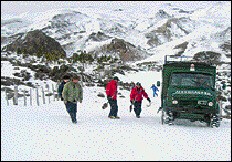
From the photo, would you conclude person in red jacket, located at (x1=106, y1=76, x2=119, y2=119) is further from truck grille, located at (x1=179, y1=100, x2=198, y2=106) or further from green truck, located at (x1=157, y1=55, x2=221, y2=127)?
truck grille, located at (x1=179, y1=100, x2=198, y2=106)

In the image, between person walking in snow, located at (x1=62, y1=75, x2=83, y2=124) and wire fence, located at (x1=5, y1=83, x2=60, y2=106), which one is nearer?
person walking in snow, located at (x1=62, y1=75, x2=83, y2=124)

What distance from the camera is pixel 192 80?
1516cm

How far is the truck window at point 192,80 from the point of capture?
49.4ft

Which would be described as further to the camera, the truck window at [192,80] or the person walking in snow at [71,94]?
the truck window at [192,80]

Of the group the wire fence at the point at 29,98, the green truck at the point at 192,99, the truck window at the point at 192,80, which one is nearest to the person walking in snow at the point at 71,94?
the green truck at the point at 192,99

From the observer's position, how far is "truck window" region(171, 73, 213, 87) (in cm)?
1506

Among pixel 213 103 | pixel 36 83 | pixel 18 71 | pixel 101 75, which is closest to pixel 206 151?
pixel 213 103

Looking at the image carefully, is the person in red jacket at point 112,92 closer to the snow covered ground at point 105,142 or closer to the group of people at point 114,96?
the group of people at point 114,96

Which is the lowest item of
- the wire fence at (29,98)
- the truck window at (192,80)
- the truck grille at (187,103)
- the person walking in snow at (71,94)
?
the wire fence at (29,98)

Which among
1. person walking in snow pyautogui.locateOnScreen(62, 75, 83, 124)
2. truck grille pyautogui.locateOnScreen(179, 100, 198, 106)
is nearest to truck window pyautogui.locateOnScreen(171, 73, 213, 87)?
truck grille pyautogui.locateOnScreen(179, 100, 198, 106)

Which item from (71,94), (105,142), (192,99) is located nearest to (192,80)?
(192,99)

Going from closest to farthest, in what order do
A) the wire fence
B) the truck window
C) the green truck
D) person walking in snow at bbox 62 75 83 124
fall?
person walking in snow at bbox 62 75 83 124 → the green truck → the truck window → the wire fence

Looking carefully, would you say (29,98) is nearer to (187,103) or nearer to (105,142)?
(187,103)

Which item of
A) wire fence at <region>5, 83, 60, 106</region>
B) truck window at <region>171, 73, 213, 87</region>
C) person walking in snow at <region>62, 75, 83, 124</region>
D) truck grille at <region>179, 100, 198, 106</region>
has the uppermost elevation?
truck window at <region>171, 73, 213, 87</region>
